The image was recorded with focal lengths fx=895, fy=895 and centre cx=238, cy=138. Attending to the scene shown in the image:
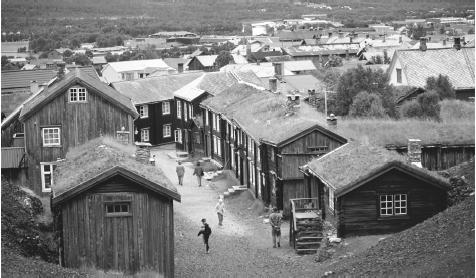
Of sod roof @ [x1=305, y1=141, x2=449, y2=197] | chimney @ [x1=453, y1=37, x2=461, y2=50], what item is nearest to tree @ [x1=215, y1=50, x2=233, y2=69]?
chimney @ [x1=453, y1=37, x2=461, y2=50]

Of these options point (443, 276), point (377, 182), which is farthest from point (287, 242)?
point (443, 276)

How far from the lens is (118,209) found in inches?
1090

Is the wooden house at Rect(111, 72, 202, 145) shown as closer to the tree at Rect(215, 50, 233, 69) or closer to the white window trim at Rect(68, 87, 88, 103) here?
the white window trim at Rect(68, 87, 88, 103)

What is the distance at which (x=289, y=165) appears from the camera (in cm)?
3906

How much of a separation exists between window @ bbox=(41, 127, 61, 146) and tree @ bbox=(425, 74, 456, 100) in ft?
85.8

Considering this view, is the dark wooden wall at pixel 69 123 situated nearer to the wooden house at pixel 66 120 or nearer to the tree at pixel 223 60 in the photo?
the wooden house at pixel 66 120

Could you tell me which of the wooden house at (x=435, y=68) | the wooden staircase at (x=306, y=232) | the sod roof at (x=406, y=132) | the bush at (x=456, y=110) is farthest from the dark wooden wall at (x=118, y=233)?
the wooden house at (x=435, y=68)

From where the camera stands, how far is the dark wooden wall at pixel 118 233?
2736 centimetres

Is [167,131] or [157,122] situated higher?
[157,122]

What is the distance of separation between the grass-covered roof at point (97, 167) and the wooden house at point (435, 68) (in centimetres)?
3329

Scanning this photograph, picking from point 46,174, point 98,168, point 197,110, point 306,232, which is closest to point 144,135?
point 197,110

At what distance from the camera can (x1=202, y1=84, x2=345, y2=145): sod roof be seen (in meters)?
39.6

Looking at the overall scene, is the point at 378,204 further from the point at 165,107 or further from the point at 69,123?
the point at 165,107

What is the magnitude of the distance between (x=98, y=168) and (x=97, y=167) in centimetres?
25
